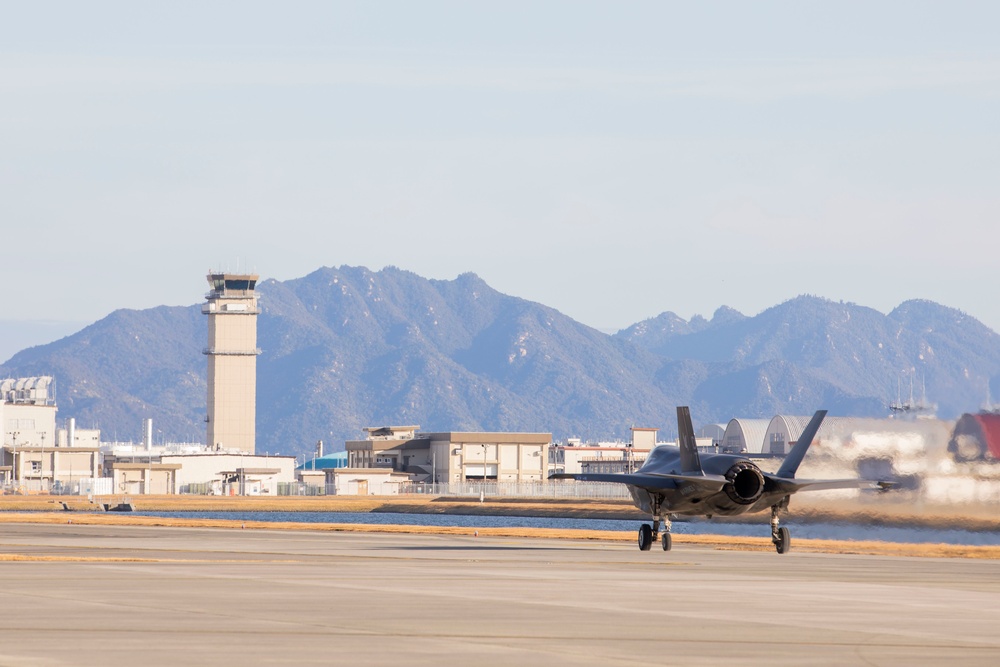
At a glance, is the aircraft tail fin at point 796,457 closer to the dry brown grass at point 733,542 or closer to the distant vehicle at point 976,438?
the dry brown grass at point 733,542

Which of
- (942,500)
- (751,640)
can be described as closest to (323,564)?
(751,640)

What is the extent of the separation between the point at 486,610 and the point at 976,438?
115ft

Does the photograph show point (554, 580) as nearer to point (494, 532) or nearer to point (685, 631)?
point (685, 631)

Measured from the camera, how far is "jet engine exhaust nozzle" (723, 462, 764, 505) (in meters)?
46.5

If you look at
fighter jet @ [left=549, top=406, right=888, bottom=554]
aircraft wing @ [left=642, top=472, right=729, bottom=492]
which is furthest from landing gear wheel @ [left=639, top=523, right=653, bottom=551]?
aircraft wing @ [left=642, top=472, right=729, bottom=492]

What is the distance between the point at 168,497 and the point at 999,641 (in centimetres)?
18128

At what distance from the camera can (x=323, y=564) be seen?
40.8 metres

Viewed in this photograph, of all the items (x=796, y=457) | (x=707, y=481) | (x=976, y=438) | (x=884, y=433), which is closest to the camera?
(x=707, y=481)

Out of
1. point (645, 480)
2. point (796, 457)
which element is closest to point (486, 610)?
point (645, 480)

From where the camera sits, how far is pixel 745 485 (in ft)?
153

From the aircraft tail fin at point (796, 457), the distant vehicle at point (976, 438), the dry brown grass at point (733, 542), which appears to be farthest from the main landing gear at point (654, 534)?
the distant vehicle at point (976, 438)

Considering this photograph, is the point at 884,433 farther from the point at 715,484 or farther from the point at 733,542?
the point at 715,484

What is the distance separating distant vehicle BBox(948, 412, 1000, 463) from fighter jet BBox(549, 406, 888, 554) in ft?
21.5

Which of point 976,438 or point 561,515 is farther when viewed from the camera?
point 561,515
